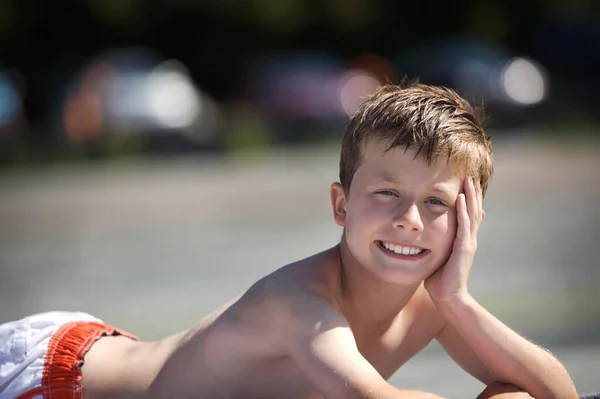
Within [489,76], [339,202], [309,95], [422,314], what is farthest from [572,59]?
[339,202]

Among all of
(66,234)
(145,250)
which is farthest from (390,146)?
(66,234)

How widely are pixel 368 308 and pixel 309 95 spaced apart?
774 inches

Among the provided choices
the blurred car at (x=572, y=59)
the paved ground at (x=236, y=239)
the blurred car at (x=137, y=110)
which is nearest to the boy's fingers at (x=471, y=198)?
the paved ground at (x=236, y=239)

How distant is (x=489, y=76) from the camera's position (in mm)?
22328

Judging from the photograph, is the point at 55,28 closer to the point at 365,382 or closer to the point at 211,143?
the point at 211,143

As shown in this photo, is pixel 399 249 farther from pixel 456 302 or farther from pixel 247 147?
pixel 247 147

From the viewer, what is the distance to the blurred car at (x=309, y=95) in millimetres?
21547

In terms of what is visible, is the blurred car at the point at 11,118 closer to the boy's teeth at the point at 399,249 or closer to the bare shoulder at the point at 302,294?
the bare shoulder at the point at 302,294

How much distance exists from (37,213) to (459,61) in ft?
39.8

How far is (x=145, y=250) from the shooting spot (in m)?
11.3

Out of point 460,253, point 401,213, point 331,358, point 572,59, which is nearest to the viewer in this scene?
point 331,358

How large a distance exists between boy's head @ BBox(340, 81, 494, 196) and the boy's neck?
24 centimetres

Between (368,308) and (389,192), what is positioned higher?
(389,192)

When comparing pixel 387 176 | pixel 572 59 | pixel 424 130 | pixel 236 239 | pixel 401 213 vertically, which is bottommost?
pixel 236 239
